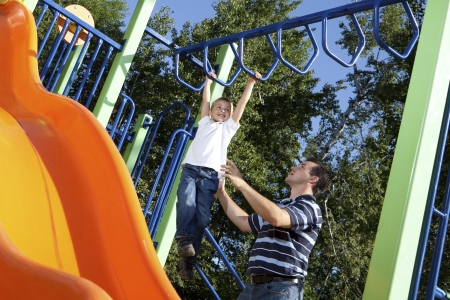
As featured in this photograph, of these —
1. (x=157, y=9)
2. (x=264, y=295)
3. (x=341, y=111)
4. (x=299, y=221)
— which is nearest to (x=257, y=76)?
(x=299, y=221)

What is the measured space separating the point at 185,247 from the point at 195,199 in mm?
371

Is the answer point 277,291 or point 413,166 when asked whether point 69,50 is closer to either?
point 277,291

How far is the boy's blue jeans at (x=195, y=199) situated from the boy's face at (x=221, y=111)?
53cm

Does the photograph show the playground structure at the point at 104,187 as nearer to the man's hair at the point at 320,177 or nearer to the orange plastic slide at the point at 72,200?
the orange plastic slide at the point at 72,200

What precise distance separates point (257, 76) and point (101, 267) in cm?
196

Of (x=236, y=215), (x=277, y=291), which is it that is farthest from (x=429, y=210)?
(x=236, y=215)

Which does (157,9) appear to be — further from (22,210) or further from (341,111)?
(22,210)

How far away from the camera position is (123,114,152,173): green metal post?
18.9 feet

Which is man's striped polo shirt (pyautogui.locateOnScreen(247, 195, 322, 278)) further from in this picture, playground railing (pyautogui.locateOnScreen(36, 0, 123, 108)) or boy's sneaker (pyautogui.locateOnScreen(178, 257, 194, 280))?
playground railing (pyautogui.locateOnScreen(36, 0, 123, 108))

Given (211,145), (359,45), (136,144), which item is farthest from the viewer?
(136,144)

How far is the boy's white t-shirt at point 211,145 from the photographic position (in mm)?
4000

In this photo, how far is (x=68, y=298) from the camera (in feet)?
5.31

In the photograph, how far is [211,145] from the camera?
161 inches

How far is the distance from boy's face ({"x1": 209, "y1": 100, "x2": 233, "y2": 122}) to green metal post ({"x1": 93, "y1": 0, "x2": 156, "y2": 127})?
2.68 ft
